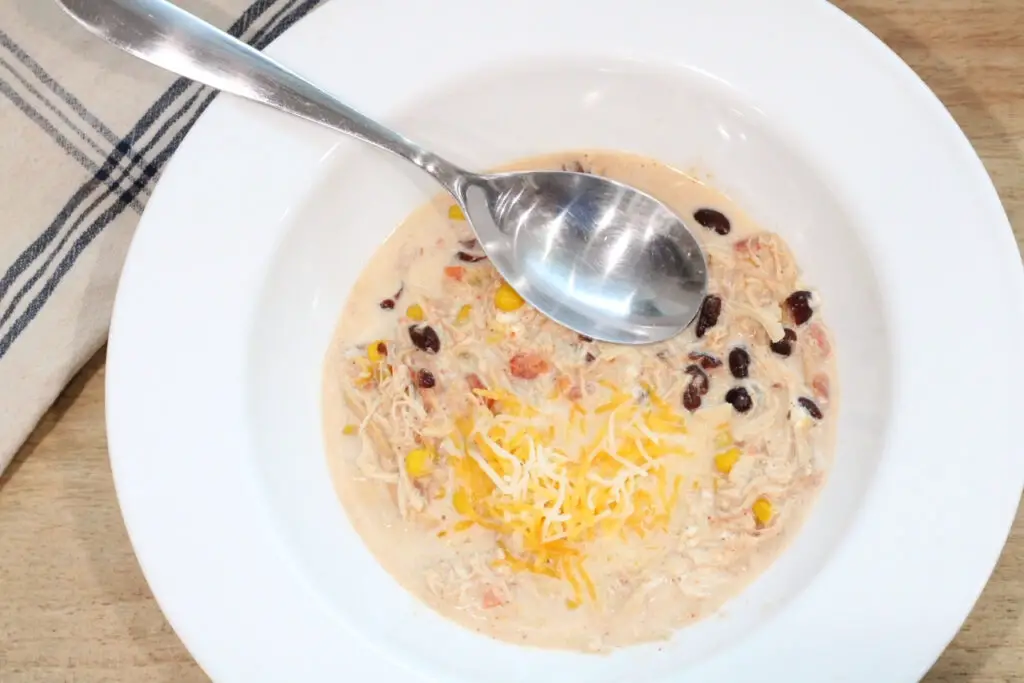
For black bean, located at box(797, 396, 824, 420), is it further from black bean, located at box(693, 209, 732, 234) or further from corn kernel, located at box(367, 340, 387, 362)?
corn kernel, located at box(367, 340, 387, 362)

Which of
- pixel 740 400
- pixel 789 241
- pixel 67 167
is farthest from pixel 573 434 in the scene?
pixel 67 167

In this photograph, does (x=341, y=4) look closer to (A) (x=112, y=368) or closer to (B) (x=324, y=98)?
(B) (x=324, y=98)

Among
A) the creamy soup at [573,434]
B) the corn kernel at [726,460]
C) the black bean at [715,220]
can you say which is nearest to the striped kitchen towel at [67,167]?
the creamy soup at [573,434]

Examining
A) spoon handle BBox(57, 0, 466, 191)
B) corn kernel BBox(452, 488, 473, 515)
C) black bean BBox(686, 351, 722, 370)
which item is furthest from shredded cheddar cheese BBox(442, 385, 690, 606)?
spoon handle BBox(57, 0, 466, 191)

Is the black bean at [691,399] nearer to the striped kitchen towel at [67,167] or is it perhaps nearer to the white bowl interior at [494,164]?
the white bowl interior at [494,164]

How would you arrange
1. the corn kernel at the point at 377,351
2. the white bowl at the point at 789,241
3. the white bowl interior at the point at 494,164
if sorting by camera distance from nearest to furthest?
1. the white bowl at the point at 789,241
2. the white bowl interior at the point at 494,164
3. the corn kernel at the point at 377,351

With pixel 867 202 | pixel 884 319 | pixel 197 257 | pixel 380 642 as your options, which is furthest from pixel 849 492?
pixel 197 257

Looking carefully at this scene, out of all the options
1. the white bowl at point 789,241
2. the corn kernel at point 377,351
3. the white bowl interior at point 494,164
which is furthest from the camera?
the corn kernel at point 377,351
